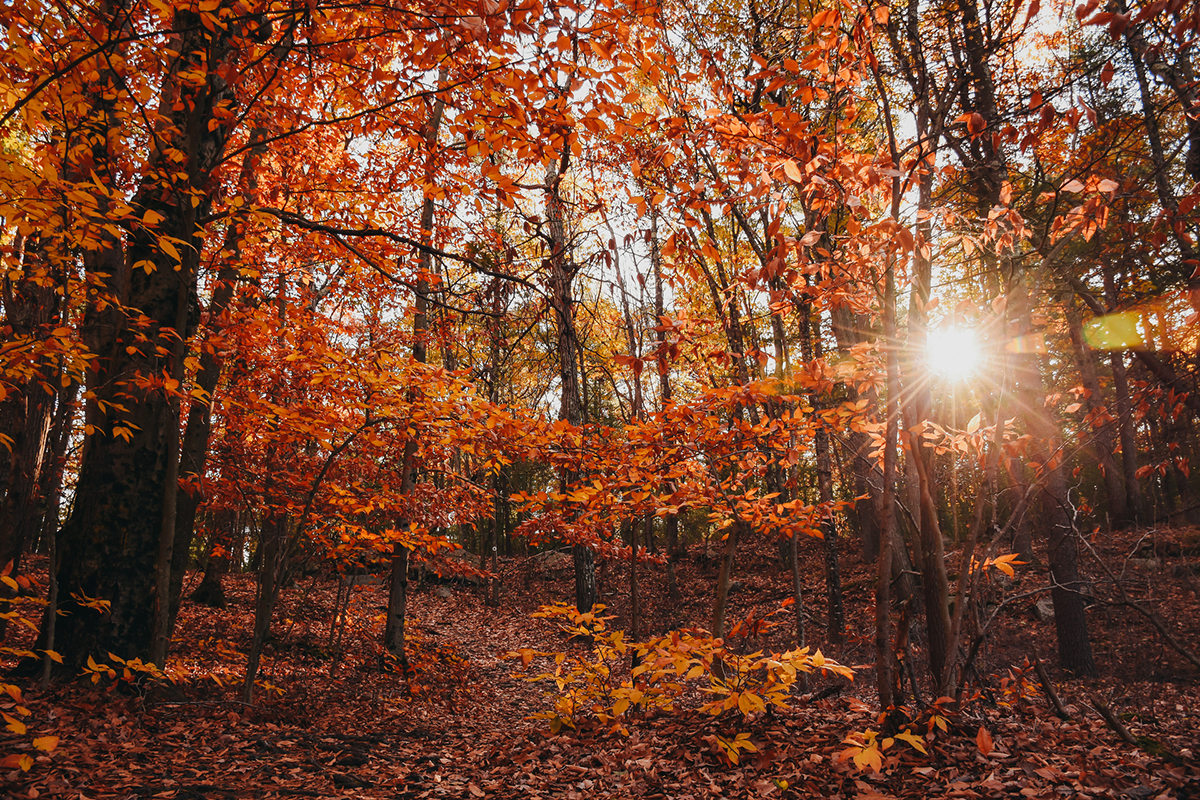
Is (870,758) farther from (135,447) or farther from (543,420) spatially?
(135,447)

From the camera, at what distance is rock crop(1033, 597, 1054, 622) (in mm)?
10633

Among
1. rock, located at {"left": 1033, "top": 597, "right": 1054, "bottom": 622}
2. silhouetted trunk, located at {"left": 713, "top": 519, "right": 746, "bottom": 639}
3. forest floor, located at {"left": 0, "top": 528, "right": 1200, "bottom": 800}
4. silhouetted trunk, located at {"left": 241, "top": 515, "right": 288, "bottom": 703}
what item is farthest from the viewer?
rock, located at {"left": 1033, "top": 597, "right": 1054, "bottom": 622}

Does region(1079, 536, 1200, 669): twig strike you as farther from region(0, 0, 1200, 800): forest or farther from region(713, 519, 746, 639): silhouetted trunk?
region(713, 519, 746, 639): silhouetted trunk

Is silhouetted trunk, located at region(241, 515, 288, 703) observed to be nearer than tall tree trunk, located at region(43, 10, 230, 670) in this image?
No

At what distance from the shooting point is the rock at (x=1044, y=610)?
10633 millimetres

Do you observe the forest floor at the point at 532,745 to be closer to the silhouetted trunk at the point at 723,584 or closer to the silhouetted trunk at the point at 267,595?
the silhouetted trunk at the point at 267,595

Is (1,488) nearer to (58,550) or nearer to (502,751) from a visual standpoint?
(58,550)

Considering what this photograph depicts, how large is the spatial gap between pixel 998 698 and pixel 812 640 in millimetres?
6592

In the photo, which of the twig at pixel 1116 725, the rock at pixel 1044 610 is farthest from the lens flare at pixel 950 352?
the rock at pixel 1044 610

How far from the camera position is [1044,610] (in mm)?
10805

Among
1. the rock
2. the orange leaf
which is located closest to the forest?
→ the orange leaf

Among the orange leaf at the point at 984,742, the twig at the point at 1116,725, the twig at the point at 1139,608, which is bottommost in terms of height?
the twig at the point at 1116,725

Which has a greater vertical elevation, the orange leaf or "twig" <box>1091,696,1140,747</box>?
the orange leaf

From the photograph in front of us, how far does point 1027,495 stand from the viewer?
11.7 feet
